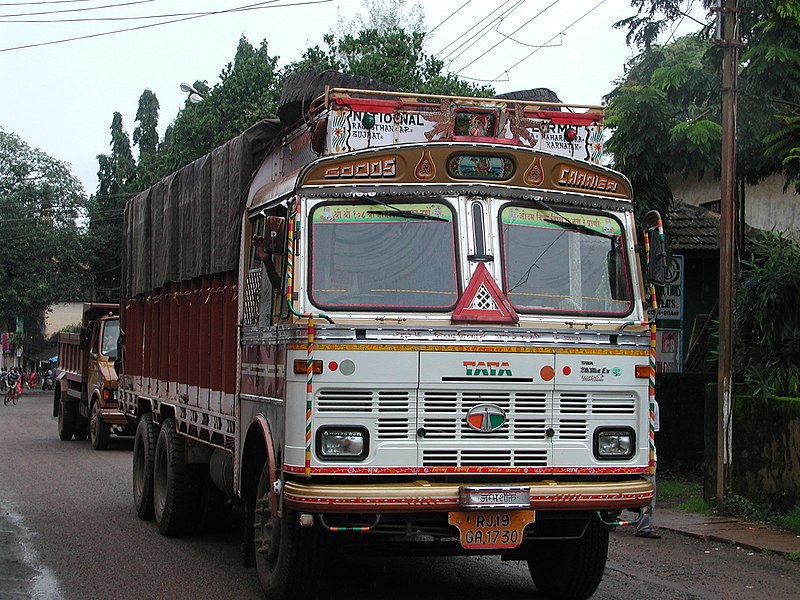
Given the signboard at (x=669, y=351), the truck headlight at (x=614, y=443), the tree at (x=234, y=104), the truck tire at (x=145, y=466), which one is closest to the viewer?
the truck headlight at (x=614, y=443)

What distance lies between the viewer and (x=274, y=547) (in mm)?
7430

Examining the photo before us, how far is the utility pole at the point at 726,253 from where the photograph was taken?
11992 mm

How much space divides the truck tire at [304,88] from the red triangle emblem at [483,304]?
1974 mm

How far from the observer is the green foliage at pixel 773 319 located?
12.4 meters

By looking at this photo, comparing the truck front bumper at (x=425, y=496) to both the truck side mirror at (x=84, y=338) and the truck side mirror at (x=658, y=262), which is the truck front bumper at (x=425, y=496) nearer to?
the truck side mirror at (x=658, y=262)

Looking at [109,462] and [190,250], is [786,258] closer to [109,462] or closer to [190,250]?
[190,250]

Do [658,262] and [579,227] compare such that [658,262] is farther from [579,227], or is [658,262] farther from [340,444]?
[340,444]

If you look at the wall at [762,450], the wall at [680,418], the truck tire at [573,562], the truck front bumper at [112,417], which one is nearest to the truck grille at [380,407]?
the truck tire at [573,562]

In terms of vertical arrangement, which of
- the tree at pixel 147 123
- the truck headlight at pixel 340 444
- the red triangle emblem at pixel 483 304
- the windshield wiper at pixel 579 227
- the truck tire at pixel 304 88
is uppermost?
the tree at pixel 147 123

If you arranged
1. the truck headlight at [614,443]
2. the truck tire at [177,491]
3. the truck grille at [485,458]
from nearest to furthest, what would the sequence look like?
the truck grille at [485,458] < the truck headlight at [614,443] < the truck tire at [177,491]

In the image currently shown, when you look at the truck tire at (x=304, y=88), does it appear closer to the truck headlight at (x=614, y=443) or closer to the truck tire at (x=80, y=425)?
the truck headlight at (x=614, y=443)

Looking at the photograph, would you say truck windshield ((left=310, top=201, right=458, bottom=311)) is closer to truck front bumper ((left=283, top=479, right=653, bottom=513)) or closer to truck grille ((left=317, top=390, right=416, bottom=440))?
truck grille ((left=317, top=390, right=416, bottom=440))

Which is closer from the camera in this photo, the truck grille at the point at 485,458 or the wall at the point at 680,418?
the truck grille at the point at 485,458

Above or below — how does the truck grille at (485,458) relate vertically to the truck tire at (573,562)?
above
